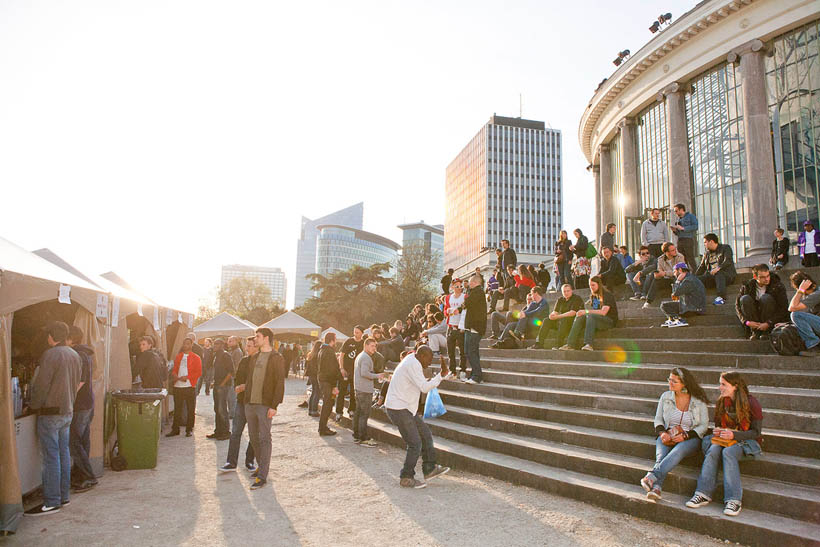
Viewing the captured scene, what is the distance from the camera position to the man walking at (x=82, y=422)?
6016 millimetres

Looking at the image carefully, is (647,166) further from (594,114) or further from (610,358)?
(610,358)

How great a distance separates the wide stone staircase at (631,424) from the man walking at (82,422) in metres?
4.39

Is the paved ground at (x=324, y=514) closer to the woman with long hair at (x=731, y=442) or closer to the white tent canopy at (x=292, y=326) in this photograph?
the woman with long hair at (x=731, y=442)

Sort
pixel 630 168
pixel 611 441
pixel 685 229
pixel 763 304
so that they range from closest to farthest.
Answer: pixel 611 441, pixel 763 304, pixel 685 229, pixel 630 168

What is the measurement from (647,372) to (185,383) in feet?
27.5

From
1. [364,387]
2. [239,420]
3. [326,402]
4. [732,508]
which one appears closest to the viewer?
[732,508]

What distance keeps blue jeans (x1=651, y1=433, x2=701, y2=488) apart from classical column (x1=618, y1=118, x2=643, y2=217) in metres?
19.6

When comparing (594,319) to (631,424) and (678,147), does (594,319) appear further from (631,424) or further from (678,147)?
(678,147)

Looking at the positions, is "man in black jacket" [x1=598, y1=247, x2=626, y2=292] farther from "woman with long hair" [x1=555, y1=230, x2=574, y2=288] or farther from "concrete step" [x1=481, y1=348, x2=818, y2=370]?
"concrete step" [x1=481, y1=348, x2=818, y2=370]

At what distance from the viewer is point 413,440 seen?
5.95m

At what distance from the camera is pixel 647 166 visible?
24.3m

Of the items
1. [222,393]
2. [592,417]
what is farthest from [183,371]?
[592,417]

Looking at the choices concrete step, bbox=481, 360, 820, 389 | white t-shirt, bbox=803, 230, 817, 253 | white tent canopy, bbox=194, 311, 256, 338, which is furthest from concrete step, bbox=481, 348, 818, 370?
white tent canopy, bbox=194, 311, 256, 338

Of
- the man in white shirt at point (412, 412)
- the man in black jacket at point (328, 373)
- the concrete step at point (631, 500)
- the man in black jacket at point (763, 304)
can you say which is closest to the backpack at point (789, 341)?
the man in black jacket at point (763, 304)
